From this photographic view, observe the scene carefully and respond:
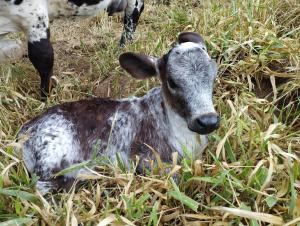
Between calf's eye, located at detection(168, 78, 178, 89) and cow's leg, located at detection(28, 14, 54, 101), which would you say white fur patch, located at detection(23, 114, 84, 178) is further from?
cow's leg, located at detection(28, 14, 54, 101)

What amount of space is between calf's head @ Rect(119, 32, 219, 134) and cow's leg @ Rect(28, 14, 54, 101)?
47.5 inches

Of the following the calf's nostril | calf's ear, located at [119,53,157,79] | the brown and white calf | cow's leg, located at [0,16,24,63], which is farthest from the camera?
cow's leg, located at [0,16,24,63]

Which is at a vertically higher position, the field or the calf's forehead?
the calf's forehead

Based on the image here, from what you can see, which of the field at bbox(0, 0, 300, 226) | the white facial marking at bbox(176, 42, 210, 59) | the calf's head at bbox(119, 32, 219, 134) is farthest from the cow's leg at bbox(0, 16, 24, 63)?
the white facial marking at bbox(176, 42, 210, 59)

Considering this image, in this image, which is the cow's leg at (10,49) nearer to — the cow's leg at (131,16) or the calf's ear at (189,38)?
the cow's leg at (131,16)

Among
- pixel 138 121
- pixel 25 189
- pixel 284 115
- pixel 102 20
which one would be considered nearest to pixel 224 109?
pixel 284 115

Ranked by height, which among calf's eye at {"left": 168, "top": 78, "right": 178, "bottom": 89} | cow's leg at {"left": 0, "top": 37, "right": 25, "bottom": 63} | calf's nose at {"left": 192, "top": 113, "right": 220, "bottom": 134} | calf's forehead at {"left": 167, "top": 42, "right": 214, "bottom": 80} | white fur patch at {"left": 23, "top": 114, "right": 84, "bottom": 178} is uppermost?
calf's forehead at {"left": 167, "top": 42, "right": 214, "bottom": 80}

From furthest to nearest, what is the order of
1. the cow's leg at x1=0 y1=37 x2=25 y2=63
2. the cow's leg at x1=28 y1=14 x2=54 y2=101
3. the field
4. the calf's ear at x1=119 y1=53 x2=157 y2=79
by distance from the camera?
1. the cow's leg at x1=0 y1=37 x2=25 y2=63
2. the cow's leg at x1=28 y1=14 x2=54 y2=101
3. the calf's ear at x1=119 y1=53 x2=157 y2=79
4. the field

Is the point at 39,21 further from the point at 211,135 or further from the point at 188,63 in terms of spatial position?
the point at 211,135

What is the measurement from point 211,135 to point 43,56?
1.80 m

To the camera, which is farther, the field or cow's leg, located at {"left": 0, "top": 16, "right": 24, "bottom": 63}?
cow's leg, located at {"left": 0, "top": 16, "right": 24, "bottom": 63}

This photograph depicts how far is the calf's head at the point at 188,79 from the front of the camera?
3.11m

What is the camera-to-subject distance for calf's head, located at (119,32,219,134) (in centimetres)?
311

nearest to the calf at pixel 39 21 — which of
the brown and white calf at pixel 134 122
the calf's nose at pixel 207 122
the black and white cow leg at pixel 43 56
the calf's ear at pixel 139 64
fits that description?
the black and white cow leg at pixel 43 56
